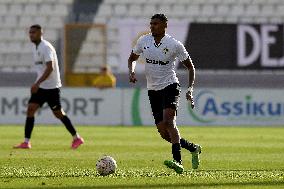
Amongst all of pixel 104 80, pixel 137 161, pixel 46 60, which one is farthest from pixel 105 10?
pixel 137 161

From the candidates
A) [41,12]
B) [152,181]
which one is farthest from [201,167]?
[41,12]

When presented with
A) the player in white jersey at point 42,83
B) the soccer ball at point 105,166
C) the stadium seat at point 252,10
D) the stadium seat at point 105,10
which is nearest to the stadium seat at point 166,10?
the stadium seat at point 105,10

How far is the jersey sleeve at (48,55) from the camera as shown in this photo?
1422 centimetres

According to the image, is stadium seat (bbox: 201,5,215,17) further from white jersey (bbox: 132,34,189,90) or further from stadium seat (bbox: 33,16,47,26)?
white jersey (bbox: 132,34,189,90)

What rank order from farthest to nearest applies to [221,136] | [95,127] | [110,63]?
Answer: 1. [110,63]
2. [95,127]
3. [221,136]

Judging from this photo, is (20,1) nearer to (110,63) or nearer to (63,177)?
(110,63)

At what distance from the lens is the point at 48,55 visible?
46.7 ft

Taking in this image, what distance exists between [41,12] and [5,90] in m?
5.44

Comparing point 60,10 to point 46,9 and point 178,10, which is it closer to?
point 46,9

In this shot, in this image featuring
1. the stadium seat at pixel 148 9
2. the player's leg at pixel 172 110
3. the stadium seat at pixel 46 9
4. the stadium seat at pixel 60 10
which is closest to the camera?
the player's leg at pixel 172 110

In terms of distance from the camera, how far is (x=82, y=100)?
24.0 meters

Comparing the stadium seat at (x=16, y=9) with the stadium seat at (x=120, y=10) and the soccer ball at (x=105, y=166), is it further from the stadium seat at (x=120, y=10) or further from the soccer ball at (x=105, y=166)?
the soccer ball at (x=105, y=166)

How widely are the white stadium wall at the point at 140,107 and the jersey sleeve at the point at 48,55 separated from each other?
948 centimetres

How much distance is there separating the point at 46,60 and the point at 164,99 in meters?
4.24
